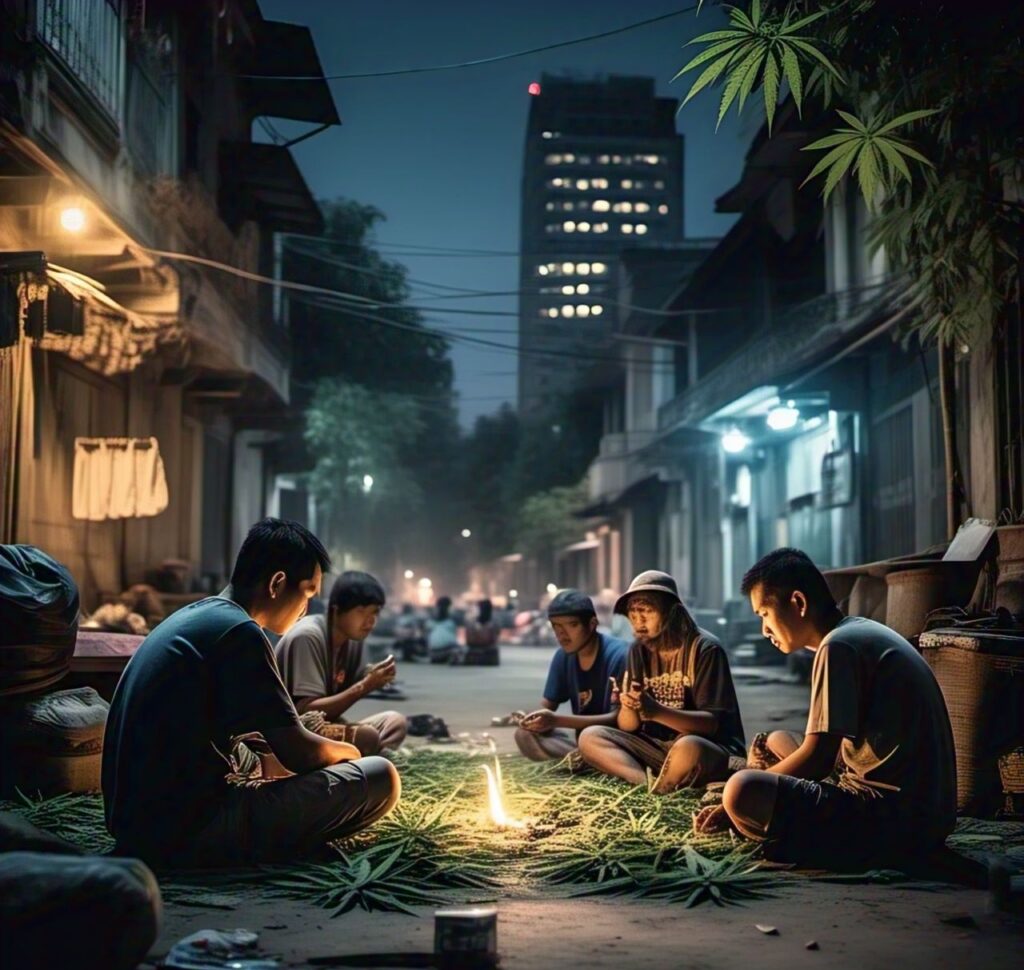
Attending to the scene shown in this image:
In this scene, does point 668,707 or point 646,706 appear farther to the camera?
point 668,707

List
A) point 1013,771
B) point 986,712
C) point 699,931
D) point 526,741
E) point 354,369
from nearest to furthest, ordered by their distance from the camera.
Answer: point 699,931 → point 986,712 → point 1013,771 → point 526,741 → point 354,369

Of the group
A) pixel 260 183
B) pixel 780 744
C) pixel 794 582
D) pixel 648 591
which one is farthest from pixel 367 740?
pixel 260 183

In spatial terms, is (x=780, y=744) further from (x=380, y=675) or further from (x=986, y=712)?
(x=380, y=675)

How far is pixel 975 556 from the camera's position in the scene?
7.77m

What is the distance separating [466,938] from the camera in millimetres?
3586

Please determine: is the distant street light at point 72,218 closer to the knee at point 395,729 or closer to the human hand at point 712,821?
the knee at point 395,729

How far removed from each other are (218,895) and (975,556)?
5.47m

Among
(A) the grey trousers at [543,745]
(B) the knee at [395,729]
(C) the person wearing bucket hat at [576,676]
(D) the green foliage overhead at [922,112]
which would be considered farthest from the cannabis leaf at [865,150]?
(B) the knee at [395,729]

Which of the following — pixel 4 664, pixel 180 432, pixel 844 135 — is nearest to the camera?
pixel 844 135

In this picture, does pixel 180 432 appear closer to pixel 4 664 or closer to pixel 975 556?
pixel 4 664

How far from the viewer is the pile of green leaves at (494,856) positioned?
4.66m

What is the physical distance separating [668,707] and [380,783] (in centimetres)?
237

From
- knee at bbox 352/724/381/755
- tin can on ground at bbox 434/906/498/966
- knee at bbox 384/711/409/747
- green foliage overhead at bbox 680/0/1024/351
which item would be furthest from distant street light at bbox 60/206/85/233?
tin can on ground at bbox 434/906/498/966

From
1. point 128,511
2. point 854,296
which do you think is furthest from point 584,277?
point 128,511
